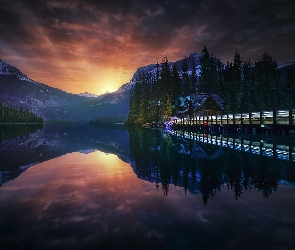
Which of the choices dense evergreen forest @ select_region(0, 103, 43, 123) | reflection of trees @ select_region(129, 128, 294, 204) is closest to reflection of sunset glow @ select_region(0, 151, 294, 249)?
reflection of trees @ select_region(129, 128, 294, 204)

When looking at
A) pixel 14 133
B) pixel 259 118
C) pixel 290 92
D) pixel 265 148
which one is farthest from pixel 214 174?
pixel 290 92

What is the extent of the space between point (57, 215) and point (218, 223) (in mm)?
3435

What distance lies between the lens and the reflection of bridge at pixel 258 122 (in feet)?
73.7

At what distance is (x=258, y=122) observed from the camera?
2709 cm

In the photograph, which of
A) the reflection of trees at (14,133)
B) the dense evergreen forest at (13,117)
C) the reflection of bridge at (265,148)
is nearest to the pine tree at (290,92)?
the reflection of bridge at (265,148)

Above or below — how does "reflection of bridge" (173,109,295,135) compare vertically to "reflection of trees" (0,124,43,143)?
above

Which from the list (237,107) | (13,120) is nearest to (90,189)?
(237,107)

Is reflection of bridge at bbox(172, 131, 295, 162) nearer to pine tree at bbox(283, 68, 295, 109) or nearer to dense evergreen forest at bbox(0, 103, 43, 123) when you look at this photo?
pine tree at bbox(283, 68, 295, 109)

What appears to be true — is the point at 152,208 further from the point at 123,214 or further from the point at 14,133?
the point at 14,133

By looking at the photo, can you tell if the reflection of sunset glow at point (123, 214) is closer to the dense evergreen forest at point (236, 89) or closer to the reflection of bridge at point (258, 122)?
the reflection of bridge at point (258, 122)

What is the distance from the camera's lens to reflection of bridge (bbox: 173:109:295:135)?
22453 millimetres

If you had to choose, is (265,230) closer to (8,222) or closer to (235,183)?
(235,183)

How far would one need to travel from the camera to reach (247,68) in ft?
260

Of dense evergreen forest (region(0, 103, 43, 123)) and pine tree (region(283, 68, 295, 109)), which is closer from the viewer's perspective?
pine tree (region(283, 68, 295, 109))
